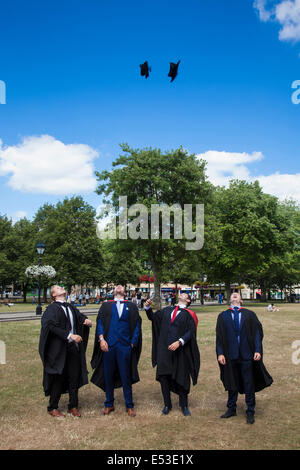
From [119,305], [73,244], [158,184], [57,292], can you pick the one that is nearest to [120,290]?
[119,305]

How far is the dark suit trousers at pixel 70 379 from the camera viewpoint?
675 cm

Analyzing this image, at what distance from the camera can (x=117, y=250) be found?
109 ft

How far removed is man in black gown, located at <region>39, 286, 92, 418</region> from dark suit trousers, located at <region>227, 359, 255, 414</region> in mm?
2606

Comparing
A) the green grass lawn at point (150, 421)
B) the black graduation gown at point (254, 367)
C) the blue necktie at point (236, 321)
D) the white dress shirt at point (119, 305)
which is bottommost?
the green grass lawn at point (150, 421)

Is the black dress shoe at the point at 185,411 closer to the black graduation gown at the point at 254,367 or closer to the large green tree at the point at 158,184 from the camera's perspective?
the black graduation gown at the point at 254,367

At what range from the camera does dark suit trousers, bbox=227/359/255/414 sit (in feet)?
20.8

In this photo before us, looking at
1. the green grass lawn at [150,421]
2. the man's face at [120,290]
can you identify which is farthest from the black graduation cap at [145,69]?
the green grass lawn at [150,421]

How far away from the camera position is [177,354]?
685 centimetres

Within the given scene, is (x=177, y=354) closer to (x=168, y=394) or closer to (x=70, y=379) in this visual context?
(x=168, y=394)

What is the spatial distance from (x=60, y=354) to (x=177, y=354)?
6.80 feet

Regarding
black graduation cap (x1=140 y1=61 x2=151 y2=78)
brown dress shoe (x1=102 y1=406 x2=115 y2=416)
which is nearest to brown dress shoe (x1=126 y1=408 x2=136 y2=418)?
brown dress shoe (x1=102 y1=406 x2=115 y2=416)

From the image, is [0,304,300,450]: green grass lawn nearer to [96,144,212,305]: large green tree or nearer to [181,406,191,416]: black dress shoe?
[181,406,191,416]: black dress shoe

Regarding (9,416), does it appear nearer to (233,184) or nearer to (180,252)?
(180,252)
